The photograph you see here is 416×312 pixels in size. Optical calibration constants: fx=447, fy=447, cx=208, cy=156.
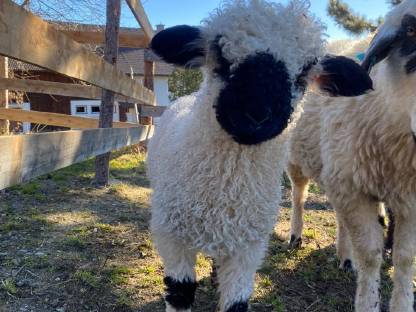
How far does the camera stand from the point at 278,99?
228 centimetres

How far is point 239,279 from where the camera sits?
9.19ft

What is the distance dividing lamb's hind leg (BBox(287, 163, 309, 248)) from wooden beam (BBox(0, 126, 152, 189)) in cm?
220

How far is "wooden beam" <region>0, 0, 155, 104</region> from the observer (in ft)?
6.59

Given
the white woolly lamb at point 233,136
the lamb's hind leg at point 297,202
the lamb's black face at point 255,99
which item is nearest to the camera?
the lamb's black face at point 255,99

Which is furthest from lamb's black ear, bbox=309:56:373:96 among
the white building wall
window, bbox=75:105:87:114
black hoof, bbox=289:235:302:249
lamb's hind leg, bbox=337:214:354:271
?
window, bbox=75:105:87:114

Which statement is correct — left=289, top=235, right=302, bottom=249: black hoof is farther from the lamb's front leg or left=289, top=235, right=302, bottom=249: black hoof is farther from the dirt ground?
the lamb's front leg

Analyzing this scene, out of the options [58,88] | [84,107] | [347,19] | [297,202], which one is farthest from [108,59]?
[84,107]

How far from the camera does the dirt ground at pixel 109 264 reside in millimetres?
3418

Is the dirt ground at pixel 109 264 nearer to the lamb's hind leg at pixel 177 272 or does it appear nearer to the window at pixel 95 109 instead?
the lamb's hind leg at pixel 177 272

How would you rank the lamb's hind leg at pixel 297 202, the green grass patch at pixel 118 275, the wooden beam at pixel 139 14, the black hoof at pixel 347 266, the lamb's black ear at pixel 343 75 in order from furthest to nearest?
the wooden beam at pixel 139 14
the lamb's hind leg at pixel 297 202
the black hoof at pixel 347 266
the green grass patch at pixel 118 275
the lamb's black ear at pixel 343 75

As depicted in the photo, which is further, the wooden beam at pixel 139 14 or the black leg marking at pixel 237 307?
the wooden beam at pixel 139 14

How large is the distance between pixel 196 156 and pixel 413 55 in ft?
4.82

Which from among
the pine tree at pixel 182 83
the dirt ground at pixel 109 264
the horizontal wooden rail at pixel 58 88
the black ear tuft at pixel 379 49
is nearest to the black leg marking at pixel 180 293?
the dirt ground at pixel 109 264

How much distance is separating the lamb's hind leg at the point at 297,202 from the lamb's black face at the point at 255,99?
110 inches
